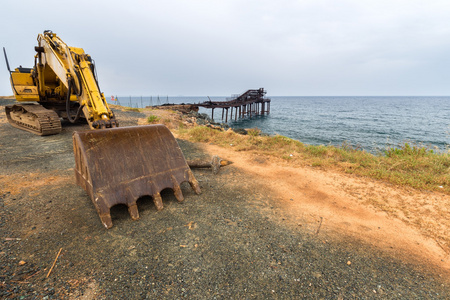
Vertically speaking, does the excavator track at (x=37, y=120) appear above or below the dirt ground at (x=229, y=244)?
above

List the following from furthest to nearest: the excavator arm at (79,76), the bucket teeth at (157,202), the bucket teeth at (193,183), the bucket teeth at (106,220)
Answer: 1. the excavator arm at (79,76)
2. the bucket teeth at (193,183)
3. the bucket teeth at (157,202)
4. the bucket teeth at (106,220)

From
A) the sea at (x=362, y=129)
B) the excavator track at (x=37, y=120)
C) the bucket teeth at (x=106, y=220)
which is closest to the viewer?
the bucket teeth at (x=106, y=220)

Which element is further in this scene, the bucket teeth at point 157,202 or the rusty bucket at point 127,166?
the bucket teeth at point 157,202

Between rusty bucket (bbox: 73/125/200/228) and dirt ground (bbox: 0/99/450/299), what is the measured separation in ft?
1.27

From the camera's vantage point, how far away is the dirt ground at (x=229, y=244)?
2.67 m

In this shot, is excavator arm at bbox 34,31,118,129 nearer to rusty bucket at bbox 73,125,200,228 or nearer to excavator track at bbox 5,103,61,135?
rusty bucket at bbox 73,125,200,228

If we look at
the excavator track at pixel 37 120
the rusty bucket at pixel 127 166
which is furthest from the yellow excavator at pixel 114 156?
the excavator track at pixel 37 120

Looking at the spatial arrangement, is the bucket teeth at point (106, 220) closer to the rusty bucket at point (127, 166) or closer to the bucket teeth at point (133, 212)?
the rusty bucket at point (127, 166)

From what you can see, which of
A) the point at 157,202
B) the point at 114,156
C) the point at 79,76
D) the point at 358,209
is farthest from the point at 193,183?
the point at 79,76

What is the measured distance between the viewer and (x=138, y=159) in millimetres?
4398

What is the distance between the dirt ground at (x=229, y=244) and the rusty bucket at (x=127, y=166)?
1.27ft

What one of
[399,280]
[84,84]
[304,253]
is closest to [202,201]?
[304,253]

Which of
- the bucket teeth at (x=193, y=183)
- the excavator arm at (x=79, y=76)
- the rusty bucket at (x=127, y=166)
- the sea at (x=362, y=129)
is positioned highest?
the excavator arm at (x=79, y=76)

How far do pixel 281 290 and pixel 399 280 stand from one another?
5.60ft
